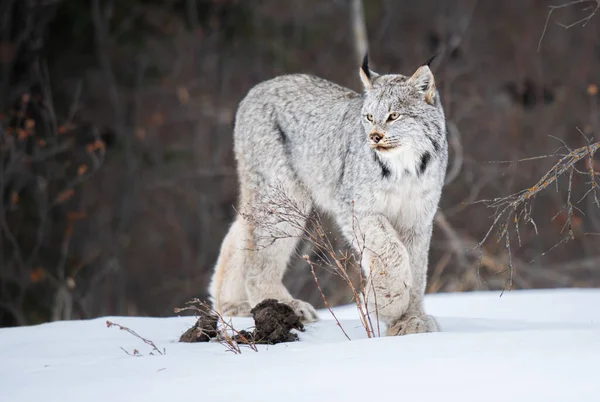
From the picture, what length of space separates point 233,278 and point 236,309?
0.71ft

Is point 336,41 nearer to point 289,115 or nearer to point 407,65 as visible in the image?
point 407,65

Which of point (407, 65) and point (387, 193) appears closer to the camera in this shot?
point (387, 193)

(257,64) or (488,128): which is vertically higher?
(257,64)

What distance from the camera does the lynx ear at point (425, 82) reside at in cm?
524

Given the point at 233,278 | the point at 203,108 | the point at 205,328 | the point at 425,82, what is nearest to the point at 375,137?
the point at 425,82

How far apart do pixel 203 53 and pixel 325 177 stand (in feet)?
34.6

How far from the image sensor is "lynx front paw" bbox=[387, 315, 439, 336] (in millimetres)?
5043

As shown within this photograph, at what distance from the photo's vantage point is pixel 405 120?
518 centimetres

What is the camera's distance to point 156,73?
48.9ft

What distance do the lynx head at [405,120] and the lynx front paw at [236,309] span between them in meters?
1.60

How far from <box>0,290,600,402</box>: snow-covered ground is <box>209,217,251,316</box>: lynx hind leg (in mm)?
1272

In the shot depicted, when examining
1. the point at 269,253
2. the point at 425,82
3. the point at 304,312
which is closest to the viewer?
the point at 425,82

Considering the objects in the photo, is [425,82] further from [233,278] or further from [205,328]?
[233,278]

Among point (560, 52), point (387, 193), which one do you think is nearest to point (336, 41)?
point (560, 52)
